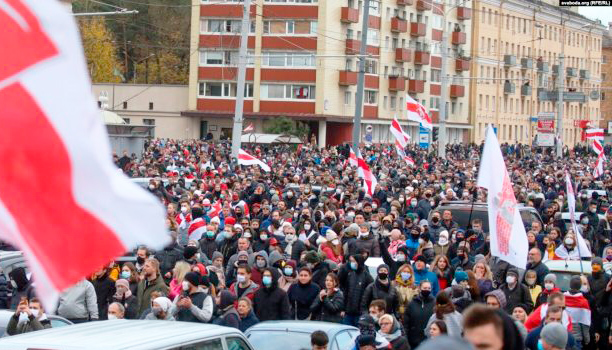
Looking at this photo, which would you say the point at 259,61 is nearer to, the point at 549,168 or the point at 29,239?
the point at 549,168

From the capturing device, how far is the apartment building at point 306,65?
259ft

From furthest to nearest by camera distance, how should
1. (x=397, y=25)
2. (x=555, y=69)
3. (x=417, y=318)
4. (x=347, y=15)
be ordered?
(x=555, y=69)
(x=397, y=25)
(x=347, y=15)
(x=417, y=318)

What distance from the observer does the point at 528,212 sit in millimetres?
24359

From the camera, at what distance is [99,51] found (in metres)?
85.4

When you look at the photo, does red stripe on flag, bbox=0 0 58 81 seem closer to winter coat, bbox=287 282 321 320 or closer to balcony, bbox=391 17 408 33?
winter coat, bbox=287 282 321 320

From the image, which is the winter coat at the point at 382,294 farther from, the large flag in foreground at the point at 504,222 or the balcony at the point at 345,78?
the balcony at the point at 345,78

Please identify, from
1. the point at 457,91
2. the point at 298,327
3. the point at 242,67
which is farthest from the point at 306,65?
the point at 298,327

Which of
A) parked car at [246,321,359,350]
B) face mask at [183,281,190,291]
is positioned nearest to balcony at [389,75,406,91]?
face mask at [183,281,190,291]

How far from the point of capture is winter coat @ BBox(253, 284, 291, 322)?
15.1m

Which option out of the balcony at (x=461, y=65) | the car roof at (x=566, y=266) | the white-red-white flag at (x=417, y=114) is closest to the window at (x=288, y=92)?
the balcony at (x=461, y=65)

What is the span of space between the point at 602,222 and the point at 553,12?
8399 centimetres

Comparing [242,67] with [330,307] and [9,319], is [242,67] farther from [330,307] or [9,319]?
[9,319]

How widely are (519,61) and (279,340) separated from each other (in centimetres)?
9141

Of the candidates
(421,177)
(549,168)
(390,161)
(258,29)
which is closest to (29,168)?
(421,177)
